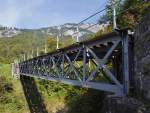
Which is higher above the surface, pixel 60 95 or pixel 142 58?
pixel 142 58

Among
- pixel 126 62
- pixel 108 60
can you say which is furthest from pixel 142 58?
pixel 108 60

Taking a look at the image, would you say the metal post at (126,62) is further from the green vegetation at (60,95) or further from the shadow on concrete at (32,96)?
the shadow on concrete at (32,96)

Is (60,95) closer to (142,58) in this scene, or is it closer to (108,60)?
(108,60)

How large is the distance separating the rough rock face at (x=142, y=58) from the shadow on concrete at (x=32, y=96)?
25402 mm

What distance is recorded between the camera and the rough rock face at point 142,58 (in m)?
8.41

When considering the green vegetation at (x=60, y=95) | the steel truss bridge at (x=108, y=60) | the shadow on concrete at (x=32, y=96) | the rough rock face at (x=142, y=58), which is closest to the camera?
the rough rock face at (x=142, y=58)

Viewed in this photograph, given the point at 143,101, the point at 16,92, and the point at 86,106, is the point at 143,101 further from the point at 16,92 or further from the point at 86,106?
the point at 16,92

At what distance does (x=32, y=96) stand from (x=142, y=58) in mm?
31558

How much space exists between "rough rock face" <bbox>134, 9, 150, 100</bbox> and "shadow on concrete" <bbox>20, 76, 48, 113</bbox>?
25.4 meters

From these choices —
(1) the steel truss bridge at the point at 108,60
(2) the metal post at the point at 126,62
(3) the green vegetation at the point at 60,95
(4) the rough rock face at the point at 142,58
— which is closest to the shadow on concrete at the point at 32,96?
(3) the green vegetation at the point at 60,95

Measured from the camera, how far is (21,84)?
43312 millimetres

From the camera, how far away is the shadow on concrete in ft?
115

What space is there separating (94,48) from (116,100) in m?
5.45

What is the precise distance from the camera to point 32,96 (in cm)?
3922
